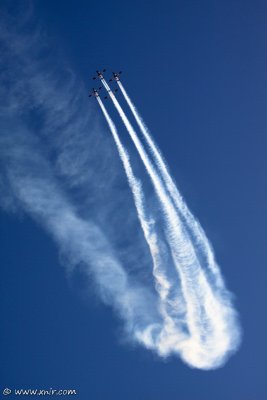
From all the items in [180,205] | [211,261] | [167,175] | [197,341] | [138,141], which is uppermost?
[138,141]

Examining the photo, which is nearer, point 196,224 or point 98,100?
point 196,224

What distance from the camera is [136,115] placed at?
55.5m

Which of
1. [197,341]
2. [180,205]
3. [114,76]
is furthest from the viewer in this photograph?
[114,76]

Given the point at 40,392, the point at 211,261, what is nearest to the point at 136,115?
the point at 211,261

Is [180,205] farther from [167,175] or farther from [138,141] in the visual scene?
[138,141]

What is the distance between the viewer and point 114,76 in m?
63.3

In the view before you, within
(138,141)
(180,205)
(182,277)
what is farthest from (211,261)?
(138,141)

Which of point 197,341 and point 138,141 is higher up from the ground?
point 138,141

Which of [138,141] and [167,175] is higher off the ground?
[138,141]

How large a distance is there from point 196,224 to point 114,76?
25031 mm

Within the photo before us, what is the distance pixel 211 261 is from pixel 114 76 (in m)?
29.2

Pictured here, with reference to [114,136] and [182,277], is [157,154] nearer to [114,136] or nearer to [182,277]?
[114,136]

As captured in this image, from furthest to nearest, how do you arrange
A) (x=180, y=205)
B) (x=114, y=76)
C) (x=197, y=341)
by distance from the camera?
1. (x=114, y=76)
2. (x=197, y=341)
3. (x=180, y=205)

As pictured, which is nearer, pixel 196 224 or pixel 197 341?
pixel 196 224
